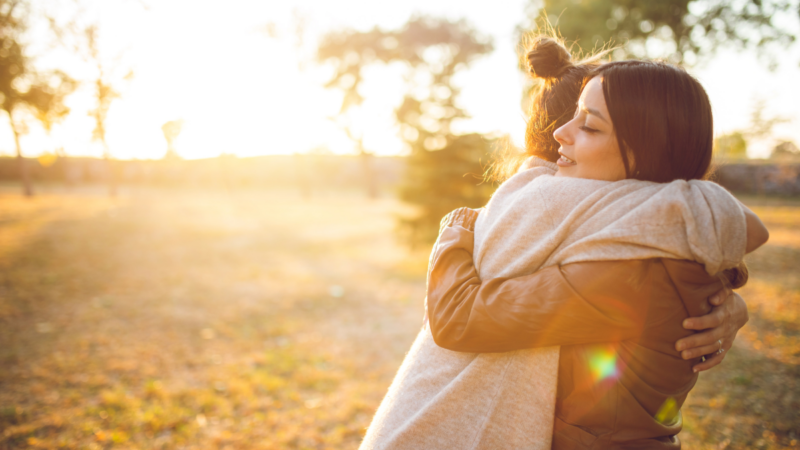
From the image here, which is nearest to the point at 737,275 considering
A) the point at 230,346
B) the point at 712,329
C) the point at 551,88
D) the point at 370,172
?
the point at 712,329

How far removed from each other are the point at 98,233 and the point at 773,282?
17.8 meters

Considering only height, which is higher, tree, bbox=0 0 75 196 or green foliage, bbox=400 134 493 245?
tree, bbox=0 0 75 196

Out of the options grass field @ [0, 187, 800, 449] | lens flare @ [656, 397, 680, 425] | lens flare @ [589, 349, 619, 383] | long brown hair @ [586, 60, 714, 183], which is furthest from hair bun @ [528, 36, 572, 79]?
grass field @ [0, 187, 800, 449]

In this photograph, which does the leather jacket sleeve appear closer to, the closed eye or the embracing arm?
the embracing arm

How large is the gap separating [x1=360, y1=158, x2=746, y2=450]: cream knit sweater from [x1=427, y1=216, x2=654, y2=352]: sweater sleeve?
5cm

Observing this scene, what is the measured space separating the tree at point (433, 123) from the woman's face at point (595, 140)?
196 cm

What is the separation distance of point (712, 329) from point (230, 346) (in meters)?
5.66

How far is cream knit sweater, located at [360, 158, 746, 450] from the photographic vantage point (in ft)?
3.18

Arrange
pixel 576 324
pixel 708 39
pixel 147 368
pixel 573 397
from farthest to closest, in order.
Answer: pixel 708 39 < pixel 147 368 < pixel 573 397 < pixel 576 324

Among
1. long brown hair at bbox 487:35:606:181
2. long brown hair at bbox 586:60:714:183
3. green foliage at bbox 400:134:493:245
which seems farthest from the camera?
green foliage at bbox 400:134:493:245

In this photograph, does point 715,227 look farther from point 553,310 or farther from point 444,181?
point 444,181

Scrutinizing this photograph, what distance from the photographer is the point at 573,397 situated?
1.18 meters

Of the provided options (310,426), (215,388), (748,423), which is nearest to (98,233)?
(215,388)

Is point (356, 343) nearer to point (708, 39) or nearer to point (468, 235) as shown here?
point (468, 235)
